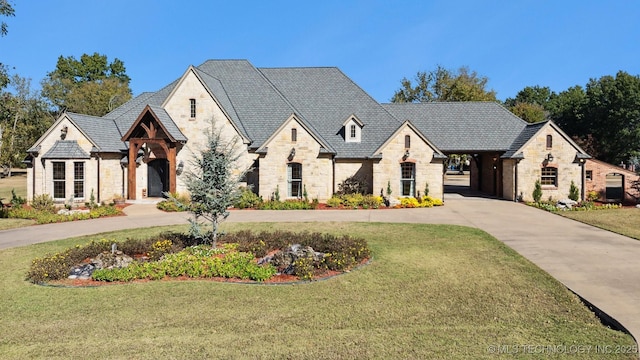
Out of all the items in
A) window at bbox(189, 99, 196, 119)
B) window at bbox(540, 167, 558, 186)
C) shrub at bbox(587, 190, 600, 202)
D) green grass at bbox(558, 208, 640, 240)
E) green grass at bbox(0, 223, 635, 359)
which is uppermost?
window at bbox(189, 99, 196, 119)

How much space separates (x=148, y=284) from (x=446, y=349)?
736 centimetres

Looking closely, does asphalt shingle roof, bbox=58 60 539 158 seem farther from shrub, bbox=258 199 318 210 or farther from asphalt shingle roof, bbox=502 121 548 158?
shrub, bbox=258 199 318 210

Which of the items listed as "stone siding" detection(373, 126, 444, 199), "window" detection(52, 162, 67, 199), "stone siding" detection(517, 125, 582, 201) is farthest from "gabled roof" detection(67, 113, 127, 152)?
"stone siding" detection(517, 125, 582, 201)

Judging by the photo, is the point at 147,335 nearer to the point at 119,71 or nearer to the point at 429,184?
the point at 429,184

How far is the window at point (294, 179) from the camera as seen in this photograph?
1055 inches

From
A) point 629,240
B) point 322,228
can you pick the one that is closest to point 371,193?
point 322,228

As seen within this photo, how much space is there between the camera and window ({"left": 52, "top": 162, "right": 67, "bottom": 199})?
25.0 meters

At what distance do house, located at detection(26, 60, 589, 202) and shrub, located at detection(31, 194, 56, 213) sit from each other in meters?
1.55

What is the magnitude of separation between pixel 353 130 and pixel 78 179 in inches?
756

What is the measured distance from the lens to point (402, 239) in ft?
48.6

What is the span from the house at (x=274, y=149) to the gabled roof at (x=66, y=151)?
65mm

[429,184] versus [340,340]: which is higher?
[429,184]

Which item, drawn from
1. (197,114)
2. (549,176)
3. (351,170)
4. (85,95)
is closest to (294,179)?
(351,170)

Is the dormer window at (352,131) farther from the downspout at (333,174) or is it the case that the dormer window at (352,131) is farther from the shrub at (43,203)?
the shrub at (43,203)
